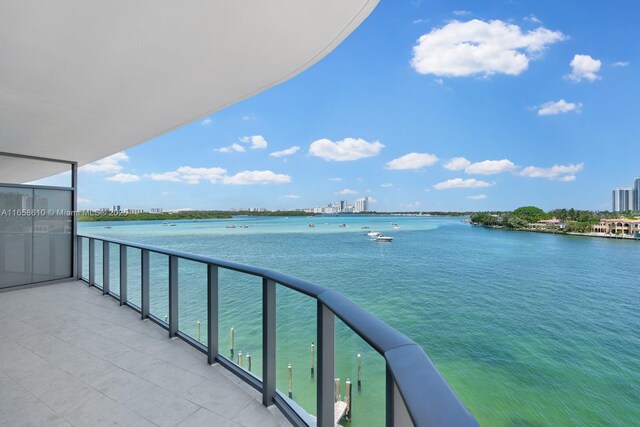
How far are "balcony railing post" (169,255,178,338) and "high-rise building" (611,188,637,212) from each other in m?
67.6

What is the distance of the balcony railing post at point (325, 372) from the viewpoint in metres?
1.48

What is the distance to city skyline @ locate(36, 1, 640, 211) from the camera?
164ft

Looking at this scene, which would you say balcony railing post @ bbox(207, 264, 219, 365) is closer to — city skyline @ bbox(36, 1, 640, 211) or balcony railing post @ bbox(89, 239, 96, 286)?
balcony railing post @ bbox(89, 239, 96, 286)

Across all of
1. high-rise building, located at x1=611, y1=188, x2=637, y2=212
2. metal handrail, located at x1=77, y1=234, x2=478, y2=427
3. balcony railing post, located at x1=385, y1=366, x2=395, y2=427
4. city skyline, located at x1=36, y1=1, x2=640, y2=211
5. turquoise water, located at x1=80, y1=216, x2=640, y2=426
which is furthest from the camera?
city skyline, located at x1=36, y1=1, x2=640, y2=211

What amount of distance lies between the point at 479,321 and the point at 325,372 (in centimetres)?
2649

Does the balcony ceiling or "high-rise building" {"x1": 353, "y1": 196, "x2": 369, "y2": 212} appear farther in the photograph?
"high-rise building" {"x1": 353, "y1": 196, "x2": 369, "y2": 212}

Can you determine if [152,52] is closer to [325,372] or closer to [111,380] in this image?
[325,372]

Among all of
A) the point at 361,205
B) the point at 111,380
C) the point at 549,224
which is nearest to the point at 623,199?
the point at 549,224

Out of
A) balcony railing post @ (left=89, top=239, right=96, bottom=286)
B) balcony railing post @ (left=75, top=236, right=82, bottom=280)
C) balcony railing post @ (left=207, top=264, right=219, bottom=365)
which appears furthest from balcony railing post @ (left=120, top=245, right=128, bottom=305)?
balcony railing post @ (left=75, top=236, right=82, bottom=280)

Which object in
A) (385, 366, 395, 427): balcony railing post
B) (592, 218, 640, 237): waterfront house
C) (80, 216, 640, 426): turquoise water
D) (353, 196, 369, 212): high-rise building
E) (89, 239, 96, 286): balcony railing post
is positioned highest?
(353, 196, 369, 212): high-rise building

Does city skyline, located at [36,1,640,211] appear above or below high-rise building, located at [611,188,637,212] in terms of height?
above

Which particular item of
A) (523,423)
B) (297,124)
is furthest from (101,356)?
(297,124)

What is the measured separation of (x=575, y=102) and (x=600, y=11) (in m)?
20.6

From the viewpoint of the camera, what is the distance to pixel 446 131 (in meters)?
64.2
